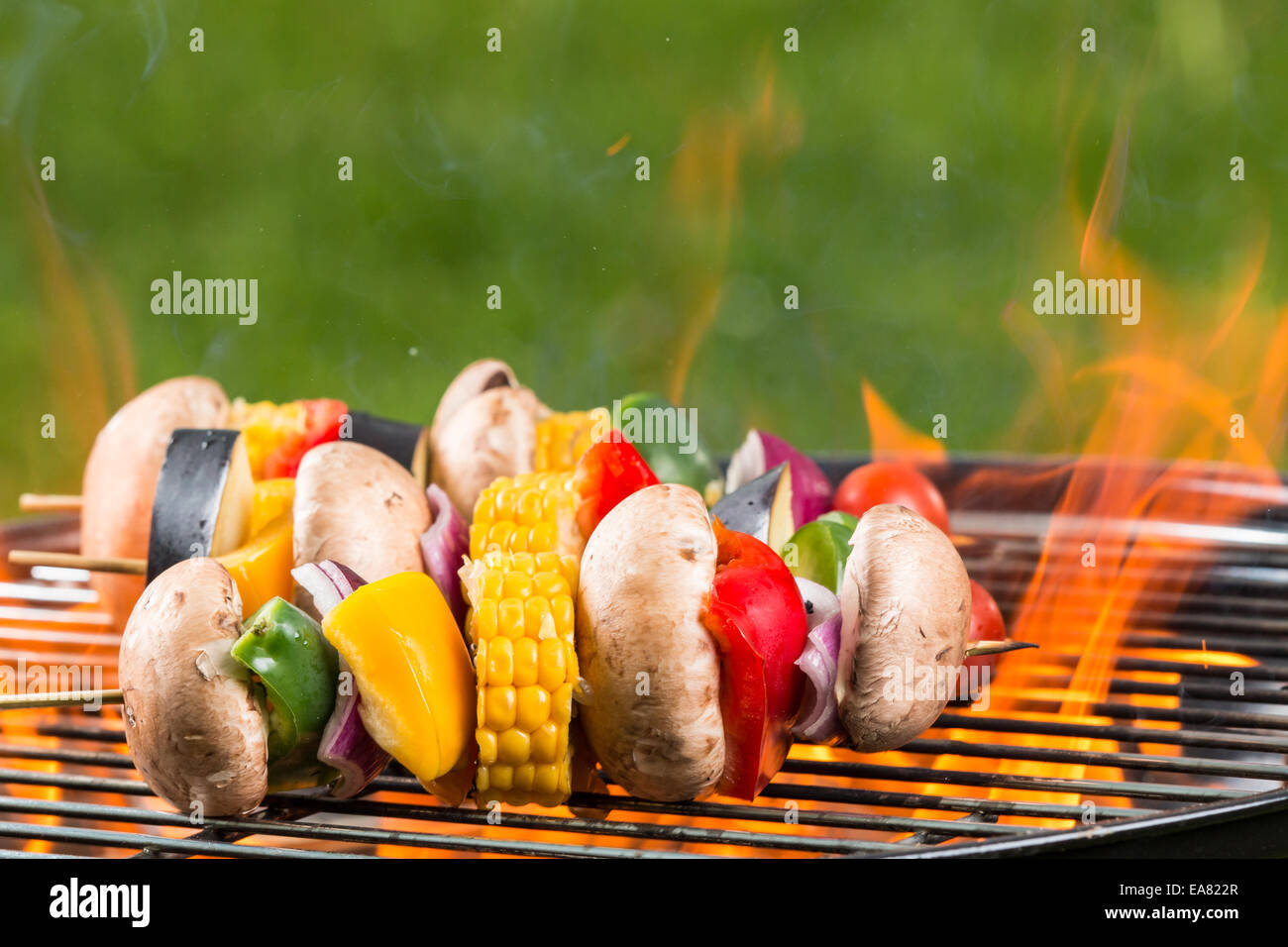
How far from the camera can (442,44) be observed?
15.5 ft

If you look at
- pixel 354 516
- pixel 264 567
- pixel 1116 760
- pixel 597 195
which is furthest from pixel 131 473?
pixel 597 195

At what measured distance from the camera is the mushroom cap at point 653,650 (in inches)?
61.2

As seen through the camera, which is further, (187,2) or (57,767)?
(187,2)

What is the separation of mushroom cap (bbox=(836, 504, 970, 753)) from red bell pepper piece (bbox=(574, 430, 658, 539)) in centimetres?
41

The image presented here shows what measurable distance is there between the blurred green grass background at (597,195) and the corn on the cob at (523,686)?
11.2ft

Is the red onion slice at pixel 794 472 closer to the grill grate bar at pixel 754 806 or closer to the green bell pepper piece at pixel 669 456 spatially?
the green bell pepper piece at pixel 669 456

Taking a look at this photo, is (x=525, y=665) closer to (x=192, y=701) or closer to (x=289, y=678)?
(x=289, y=678)

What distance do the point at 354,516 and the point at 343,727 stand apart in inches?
15.2

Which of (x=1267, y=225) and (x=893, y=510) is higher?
(x=1267, y=225)

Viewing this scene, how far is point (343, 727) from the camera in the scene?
1594mm
